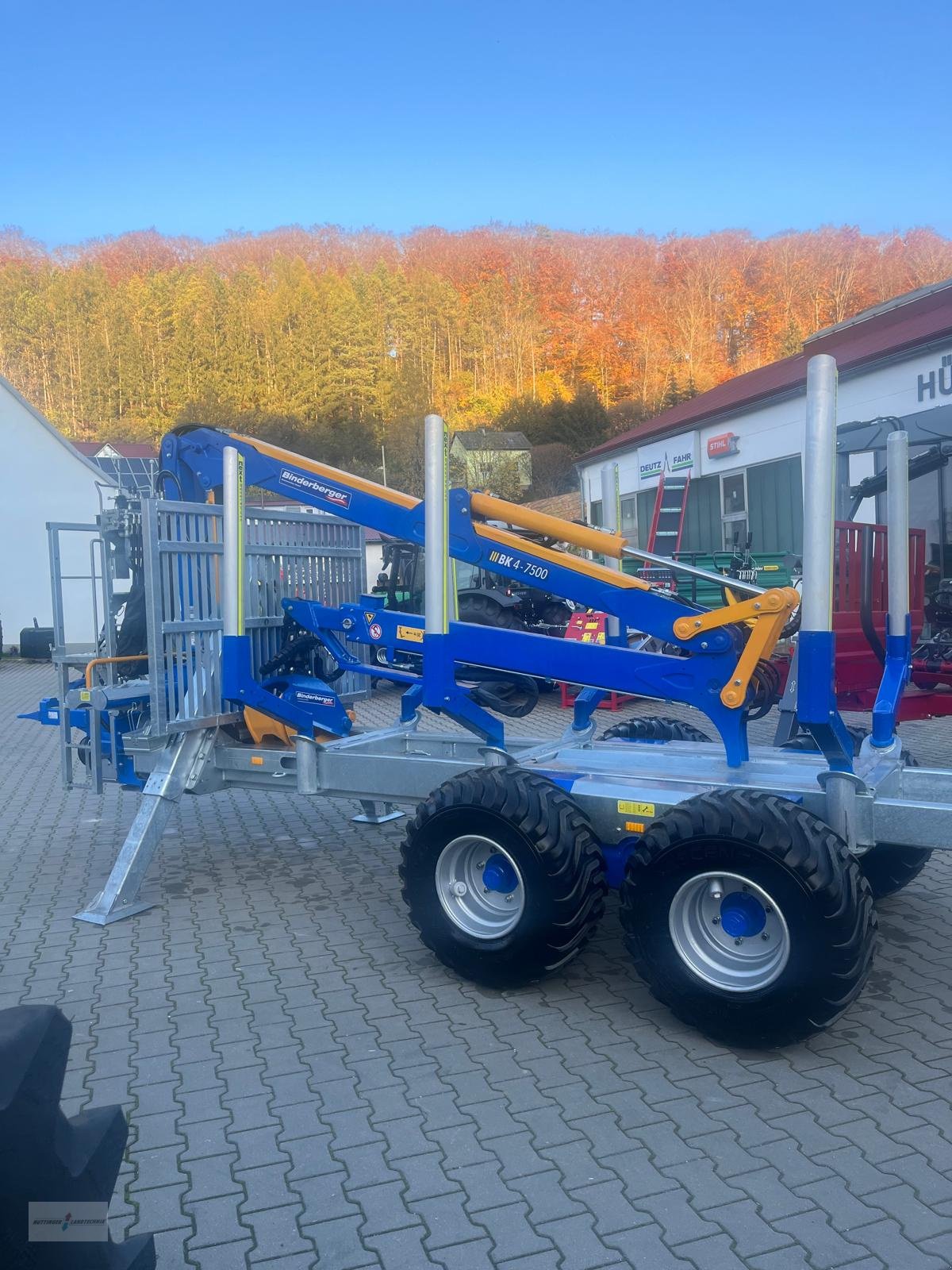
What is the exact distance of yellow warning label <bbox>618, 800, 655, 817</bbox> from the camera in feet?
14.3

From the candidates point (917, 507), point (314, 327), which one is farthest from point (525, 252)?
point (917, 507)

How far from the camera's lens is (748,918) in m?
4.02

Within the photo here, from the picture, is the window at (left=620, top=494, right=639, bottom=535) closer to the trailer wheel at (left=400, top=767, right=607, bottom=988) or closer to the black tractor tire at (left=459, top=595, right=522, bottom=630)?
the black tractor tire at (left=459, top=595, right=522, bottom=630)

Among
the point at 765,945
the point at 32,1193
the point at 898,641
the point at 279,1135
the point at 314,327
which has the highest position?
the point at 314,327

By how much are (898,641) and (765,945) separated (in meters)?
1.92

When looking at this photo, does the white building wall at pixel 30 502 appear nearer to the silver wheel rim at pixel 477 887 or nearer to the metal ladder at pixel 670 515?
the metal ladder at pixel 670 515

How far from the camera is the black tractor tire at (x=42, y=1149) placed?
6.21 feet

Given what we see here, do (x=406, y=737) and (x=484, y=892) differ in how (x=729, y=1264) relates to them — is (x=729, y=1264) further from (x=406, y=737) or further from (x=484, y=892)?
(x=406, y=737)

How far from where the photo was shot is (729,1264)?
2777mm

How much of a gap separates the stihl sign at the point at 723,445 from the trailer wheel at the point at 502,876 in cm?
1793

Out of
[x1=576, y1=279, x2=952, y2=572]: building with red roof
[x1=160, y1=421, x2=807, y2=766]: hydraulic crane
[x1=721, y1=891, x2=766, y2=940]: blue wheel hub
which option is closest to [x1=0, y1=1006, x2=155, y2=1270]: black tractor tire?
[x1=721, y1=891, x2=766, y2=940]: blue wheel hub

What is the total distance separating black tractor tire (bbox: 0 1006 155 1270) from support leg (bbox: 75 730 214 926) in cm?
380

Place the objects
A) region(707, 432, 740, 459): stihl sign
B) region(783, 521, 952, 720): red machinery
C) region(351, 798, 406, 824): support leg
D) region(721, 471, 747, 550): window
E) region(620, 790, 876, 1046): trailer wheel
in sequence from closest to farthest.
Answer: region(620, 790, 876, 1046): trailer wheel, region(783, 521, 952, 720): red machinery, region(351, 798, 406, 824): support leg, region(707, 432, 740, 459): stihl sign, region(721, 471, 747, 550): window

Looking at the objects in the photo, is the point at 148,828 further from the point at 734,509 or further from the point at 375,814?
the point at 734,509
